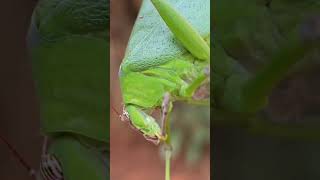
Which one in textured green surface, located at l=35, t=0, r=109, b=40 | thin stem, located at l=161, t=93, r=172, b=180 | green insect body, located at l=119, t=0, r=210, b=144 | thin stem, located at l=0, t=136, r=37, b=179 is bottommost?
thin stem, located at l=0, t=136, r=37, b=179

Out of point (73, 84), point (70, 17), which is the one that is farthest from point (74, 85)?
point (70, 17)

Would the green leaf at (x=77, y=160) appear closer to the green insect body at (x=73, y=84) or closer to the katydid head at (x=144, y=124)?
the green insect body at (x=73, y=84)

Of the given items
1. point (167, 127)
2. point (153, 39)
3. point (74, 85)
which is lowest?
point (167, 127)

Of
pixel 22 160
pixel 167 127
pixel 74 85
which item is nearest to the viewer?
pixel 167 127

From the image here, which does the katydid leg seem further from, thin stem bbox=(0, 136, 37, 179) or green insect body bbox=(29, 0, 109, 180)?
thin stem bbox=(0, 136, 37, 179)

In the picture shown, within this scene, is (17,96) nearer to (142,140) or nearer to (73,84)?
(73,84)

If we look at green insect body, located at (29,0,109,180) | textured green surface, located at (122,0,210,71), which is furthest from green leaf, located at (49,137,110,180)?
textured green surface, located at (122,0,210,71)
